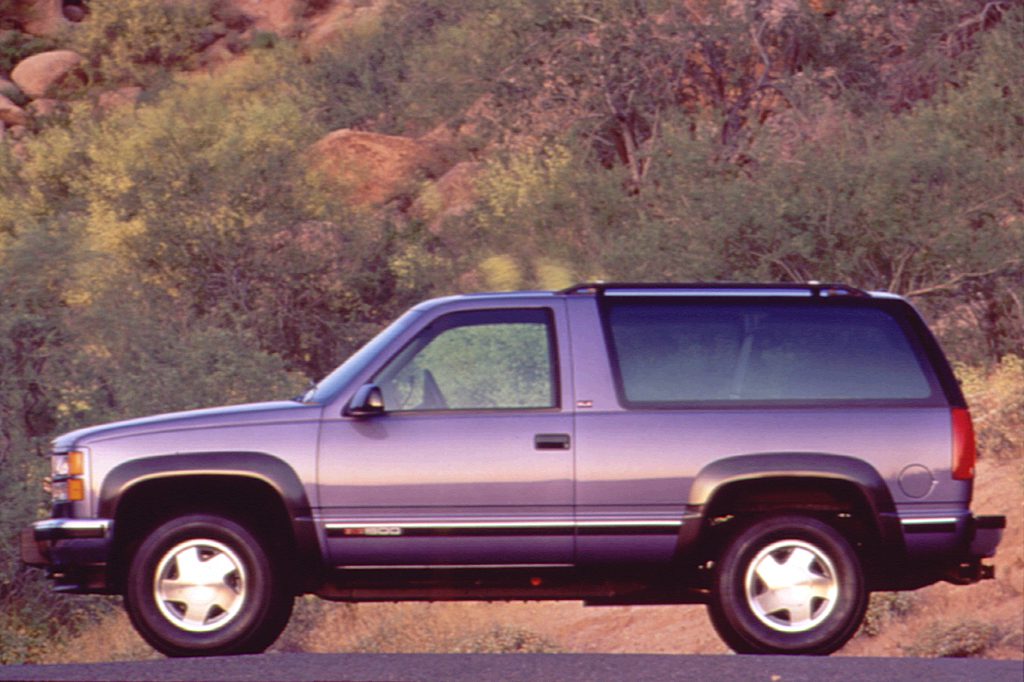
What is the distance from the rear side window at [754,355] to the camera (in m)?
9.60

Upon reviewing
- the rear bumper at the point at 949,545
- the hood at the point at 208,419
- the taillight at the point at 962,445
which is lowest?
the rear bumper at the point at 949,545

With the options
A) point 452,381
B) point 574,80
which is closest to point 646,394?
point 452,381

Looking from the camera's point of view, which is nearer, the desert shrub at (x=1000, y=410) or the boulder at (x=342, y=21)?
the desert shrub at (x=1000, y=410)

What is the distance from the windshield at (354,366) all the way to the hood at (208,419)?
114 mm

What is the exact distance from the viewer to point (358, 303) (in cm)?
3172

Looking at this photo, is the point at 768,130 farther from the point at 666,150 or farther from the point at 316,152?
the point at 316,152

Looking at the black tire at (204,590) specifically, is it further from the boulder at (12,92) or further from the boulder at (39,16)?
the boulder at (39,16)

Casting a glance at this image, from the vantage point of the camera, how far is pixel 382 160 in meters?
44.7

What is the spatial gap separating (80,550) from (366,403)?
1.67 metres

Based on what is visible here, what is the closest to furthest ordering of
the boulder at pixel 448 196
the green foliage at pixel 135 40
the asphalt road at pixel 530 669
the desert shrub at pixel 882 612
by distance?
the asphalt road at pixel 530 669
the desert shrub at pixel 882 612
the boulder at pixel 448 196
the green foliage at pixel 135 40

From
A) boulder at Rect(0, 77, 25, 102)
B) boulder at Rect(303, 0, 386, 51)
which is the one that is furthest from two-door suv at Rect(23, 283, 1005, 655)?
boulder at Rect(0, 77, 25, 102)

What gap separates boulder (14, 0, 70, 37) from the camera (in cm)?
6469

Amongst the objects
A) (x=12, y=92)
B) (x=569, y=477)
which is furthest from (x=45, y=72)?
(x=569, y=477)

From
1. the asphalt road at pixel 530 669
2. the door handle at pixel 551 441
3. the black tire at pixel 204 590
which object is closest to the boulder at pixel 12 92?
the black tire at pixel 204 590
